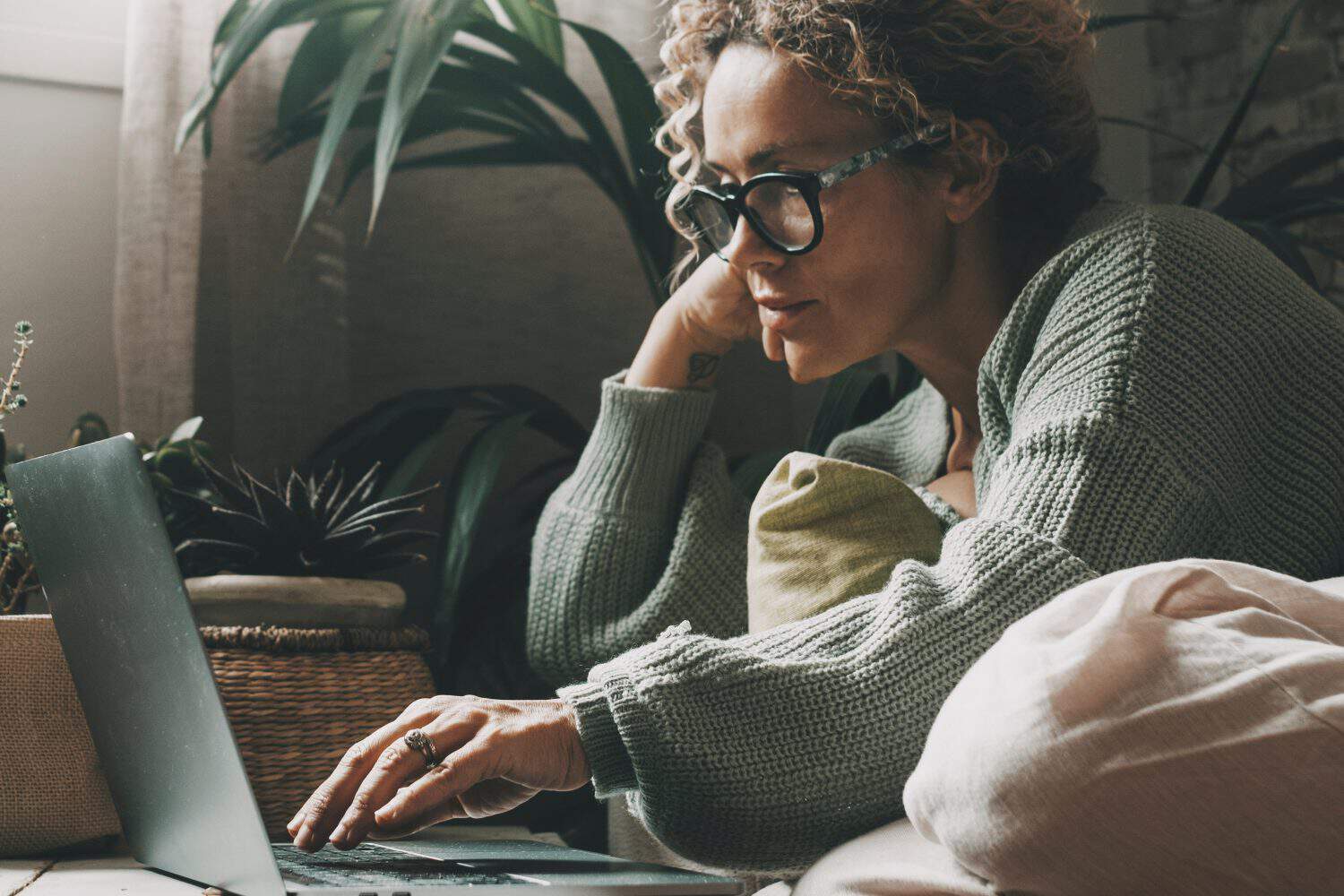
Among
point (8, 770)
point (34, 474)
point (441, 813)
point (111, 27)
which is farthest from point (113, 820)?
point (111, 27)

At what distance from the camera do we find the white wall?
5.52 feet

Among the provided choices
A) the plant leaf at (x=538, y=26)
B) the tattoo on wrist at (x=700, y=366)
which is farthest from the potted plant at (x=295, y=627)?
the plant leaf at (x=538, y=26)

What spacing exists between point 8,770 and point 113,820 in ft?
0.31

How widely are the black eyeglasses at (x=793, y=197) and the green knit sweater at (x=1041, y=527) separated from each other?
18 centimetres

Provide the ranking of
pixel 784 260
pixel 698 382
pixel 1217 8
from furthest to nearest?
pixel 1217 8, pixel 698 382, pixel 784 260

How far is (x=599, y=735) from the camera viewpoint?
778mm

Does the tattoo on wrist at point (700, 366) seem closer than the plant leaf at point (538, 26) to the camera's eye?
Yes

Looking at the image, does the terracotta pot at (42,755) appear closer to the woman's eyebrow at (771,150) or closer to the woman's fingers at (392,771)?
the woman's fingers at (392,771)

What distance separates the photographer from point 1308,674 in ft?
1.63

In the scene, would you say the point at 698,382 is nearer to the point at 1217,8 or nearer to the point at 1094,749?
the point at 1094,749

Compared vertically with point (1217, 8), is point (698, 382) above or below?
below

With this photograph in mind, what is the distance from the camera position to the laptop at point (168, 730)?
2.13 ft

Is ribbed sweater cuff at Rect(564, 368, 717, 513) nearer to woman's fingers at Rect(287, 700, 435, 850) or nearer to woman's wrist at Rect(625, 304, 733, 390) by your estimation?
woman's wrist at Rect(625, 304, 733, 390)

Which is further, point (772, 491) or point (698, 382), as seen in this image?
point (698, 382)
